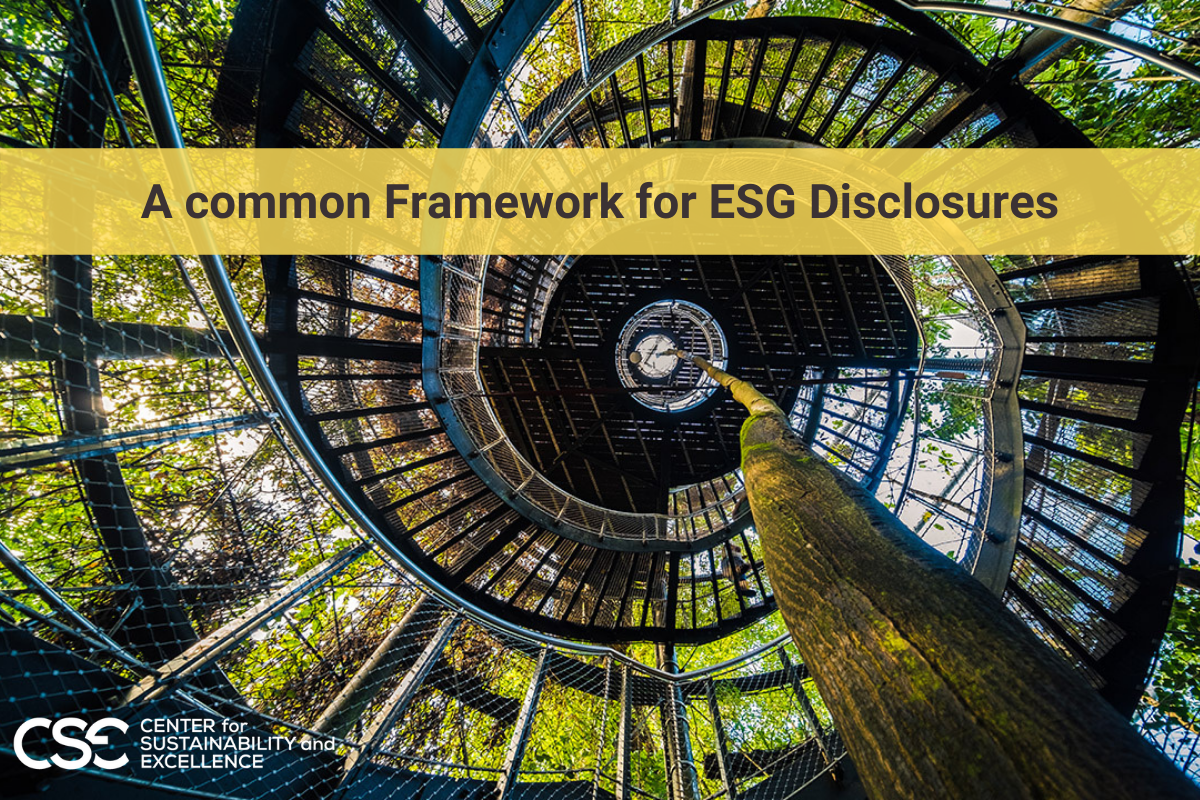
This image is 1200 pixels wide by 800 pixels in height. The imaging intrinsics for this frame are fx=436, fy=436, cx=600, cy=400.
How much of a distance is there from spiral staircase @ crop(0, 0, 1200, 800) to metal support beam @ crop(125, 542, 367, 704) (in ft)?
0.07

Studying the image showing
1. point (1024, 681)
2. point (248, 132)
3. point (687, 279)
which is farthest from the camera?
point (687, 279)

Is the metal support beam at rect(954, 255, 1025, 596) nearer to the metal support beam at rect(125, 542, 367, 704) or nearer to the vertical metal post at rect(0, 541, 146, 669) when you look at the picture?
the metal support beam at rect(125, 542, 367, 704)

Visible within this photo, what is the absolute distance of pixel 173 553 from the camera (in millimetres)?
4770

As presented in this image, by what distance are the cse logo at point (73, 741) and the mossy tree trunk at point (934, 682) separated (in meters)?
3.65

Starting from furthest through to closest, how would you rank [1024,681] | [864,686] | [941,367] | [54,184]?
[941,367] → [54,184] → [864,686] → [1024,681]

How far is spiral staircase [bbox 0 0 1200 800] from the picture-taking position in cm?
335

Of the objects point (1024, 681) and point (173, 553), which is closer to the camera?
point (1024, 681)

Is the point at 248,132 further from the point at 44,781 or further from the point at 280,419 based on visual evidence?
the point at 44,781

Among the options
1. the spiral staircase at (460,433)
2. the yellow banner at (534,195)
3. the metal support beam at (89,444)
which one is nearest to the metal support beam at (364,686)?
the spiral staircase at (460,433)

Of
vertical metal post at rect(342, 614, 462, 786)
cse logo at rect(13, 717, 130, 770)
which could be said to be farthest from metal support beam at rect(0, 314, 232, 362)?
vertical metal post at rect(342, 614, 462, 786)

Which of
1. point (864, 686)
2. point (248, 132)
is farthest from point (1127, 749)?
point (248, 132)

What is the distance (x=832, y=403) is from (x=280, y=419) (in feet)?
29.5

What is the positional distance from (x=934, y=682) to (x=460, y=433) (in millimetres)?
6346

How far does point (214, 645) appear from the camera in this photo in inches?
101
